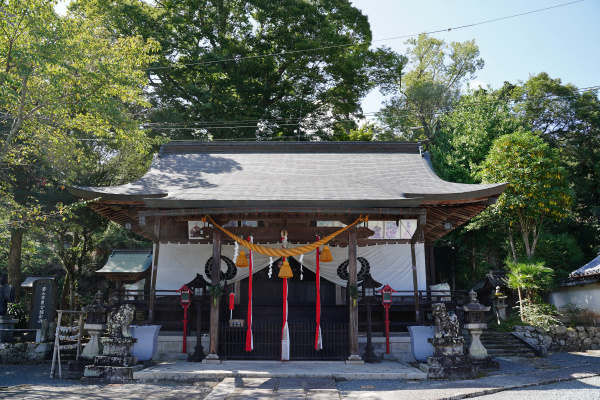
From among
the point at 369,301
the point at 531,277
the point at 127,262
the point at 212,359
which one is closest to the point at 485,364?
the point at 369,301

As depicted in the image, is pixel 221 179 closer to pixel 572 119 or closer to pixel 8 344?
pixel 8 344

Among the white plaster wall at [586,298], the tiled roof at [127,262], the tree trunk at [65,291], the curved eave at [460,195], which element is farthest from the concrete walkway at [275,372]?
the tree trunk at [65,291]

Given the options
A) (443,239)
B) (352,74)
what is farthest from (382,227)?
(352,74)

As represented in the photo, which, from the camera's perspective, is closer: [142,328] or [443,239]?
[142,328]

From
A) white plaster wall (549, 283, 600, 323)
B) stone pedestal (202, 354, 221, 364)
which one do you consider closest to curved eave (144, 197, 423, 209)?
stone pedestal (202, 354, 221, 364)

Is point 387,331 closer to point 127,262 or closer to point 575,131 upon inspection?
point 127,262

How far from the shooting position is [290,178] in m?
12.9

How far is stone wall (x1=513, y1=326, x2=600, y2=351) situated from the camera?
14055 mm

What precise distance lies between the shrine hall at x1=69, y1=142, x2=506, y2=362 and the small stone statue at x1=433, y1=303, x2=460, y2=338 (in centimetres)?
174

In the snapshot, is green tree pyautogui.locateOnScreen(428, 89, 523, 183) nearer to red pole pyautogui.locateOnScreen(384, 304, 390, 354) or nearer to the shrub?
the shrub

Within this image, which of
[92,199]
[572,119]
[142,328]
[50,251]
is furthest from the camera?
[572,119]

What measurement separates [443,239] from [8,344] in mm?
19740

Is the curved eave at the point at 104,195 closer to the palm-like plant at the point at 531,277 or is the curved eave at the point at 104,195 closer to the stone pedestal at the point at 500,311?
the palm-like plant at the point at 531,277

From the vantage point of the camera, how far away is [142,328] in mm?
10359
